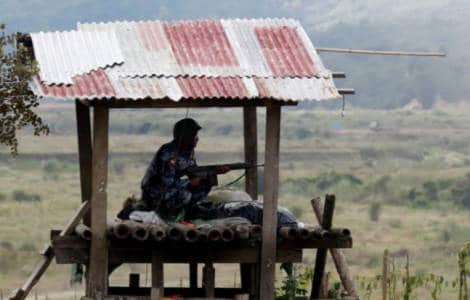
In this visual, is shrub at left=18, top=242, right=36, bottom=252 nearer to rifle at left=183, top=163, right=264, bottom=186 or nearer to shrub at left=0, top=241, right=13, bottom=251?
shrub at left=0, top=241, right=13, bottom=251

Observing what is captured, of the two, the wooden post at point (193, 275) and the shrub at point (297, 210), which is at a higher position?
the shrub at point (297, 210)

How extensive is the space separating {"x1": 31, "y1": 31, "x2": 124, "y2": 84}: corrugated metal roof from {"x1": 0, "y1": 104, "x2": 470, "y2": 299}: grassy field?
9.63 metres

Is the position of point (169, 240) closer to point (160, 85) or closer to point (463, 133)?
point (160, 85)

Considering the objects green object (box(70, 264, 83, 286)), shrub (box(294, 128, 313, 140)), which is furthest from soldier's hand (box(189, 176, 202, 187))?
shrub (box(294, 128, 313, 140))

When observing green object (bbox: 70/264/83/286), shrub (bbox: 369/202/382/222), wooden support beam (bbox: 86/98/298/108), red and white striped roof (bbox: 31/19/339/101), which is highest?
shrub (bbox: 369/202/382/222)

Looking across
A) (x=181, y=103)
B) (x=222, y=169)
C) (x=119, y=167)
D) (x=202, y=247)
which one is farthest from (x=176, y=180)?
(x=119, y=167)

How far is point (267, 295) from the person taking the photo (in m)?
15.4

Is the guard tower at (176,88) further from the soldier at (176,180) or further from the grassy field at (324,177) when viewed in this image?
the grassy field at (324,177)

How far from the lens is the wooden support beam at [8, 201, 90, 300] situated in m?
15.5

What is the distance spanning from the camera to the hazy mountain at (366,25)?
102625 mm

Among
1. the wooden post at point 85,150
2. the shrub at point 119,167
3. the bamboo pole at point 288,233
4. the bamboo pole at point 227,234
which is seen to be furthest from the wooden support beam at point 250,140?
the shrub at point 119,167

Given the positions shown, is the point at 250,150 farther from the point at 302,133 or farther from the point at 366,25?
the point at 366,25

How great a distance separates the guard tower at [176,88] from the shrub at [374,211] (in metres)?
32.3

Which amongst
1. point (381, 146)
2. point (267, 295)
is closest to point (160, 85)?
point (267, 295)
